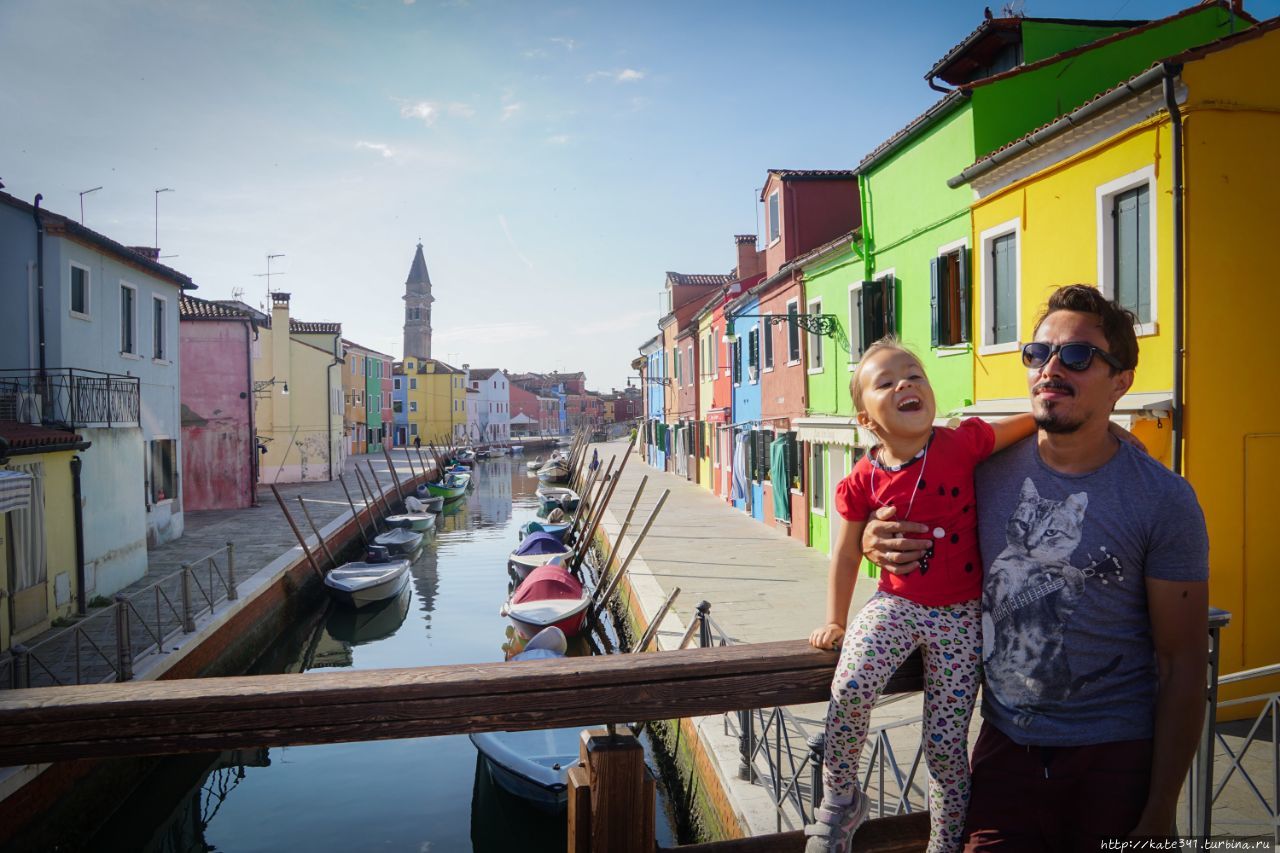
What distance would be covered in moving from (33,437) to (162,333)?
8.47 m

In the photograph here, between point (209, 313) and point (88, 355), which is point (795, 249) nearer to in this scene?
point (88, 355)

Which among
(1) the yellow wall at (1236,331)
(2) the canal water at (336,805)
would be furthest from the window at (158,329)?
(1) the yellow wall at (1236,331)

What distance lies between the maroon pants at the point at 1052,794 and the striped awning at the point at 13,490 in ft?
33.3

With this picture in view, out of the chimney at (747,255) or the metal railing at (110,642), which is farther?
the chimney at (747,255)

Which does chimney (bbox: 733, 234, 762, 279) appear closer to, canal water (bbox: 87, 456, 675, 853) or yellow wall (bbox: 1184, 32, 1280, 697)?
canal water (bbox: 87, 456, 675, 853)

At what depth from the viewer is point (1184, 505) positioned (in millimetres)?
1762

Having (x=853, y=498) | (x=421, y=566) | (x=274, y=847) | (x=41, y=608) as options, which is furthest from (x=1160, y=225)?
(x=421, y=566)

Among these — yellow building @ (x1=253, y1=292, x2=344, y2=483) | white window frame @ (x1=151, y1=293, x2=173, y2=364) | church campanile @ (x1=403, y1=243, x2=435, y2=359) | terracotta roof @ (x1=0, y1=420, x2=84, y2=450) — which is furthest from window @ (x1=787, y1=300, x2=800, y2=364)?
church campanile @ (x1=403, y1=243, x2=435, y2=359)

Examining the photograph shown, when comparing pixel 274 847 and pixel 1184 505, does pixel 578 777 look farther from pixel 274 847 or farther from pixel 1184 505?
pixel 274 847

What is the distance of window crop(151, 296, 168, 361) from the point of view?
1848 centimetres

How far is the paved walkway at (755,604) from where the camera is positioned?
5.57m

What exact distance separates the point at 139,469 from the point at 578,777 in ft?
53.8

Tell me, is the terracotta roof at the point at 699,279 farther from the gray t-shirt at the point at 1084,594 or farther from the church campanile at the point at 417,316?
the church campanile at the point at 417,316

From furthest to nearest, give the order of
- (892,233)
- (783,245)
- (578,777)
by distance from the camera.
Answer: (783,245)
(892,233)
(578,777)
